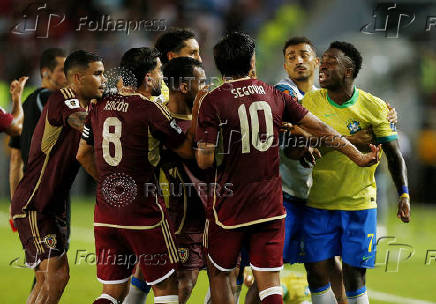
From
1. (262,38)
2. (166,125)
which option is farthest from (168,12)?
(166,125)

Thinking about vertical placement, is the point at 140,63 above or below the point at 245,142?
above

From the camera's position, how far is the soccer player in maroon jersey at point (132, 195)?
5.74 m

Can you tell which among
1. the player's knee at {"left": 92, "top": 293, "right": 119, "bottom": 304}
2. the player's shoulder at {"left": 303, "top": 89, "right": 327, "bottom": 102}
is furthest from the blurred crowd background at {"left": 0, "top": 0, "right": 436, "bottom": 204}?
the player's knee at {"left": 92, "top": 293, "right": 119, "bottom": 304}

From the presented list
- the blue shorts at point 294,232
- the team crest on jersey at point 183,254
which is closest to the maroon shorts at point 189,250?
the team crest on jersey at point 183,254

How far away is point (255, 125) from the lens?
5.71 meters

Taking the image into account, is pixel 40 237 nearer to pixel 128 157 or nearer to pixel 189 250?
pixel 189 250

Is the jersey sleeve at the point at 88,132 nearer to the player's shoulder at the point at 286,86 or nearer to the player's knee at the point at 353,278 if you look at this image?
the player's shoulder at the point at 286,86

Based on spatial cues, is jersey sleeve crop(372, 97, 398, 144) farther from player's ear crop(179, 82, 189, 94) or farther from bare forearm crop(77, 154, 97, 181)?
bare forearm crop(77, 154, 97, 181)

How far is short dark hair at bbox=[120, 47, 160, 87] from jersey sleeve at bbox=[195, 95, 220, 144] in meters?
0.57

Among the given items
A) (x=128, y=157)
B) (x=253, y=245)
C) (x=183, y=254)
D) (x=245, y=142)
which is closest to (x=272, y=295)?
(x=253, y=245)

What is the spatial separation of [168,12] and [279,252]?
15.5m

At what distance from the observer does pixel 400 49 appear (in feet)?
64.6

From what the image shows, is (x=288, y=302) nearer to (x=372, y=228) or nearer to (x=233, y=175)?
(x=372, y=228)

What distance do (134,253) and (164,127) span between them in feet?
3.21
